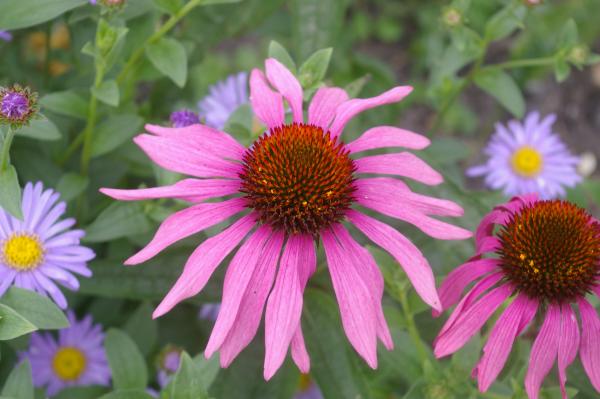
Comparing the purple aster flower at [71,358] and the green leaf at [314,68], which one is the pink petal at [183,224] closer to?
the green leaf at [314,68]

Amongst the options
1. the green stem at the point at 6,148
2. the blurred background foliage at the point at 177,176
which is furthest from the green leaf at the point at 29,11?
the green stem at the point at 6,148

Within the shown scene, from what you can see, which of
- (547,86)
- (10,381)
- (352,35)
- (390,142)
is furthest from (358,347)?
(547,86)

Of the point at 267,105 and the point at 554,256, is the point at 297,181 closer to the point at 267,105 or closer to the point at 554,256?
the point at 267,105

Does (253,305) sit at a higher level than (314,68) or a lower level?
lower

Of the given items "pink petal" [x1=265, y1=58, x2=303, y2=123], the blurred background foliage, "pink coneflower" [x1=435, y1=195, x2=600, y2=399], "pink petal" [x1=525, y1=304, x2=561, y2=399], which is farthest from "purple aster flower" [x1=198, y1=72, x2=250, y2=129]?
"pink petal" [x1=525, y1=304, x2=561, y2=399]

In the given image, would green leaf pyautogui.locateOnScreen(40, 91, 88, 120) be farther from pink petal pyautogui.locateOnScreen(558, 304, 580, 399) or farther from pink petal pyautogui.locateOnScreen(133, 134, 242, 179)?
pink petal pyautogui.locateOnScreen(558, 304, 580, 399)

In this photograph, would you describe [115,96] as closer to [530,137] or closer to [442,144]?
[442,144]

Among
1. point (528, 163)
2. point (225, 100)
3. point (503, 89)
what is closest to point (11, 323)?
point (225, 100)
